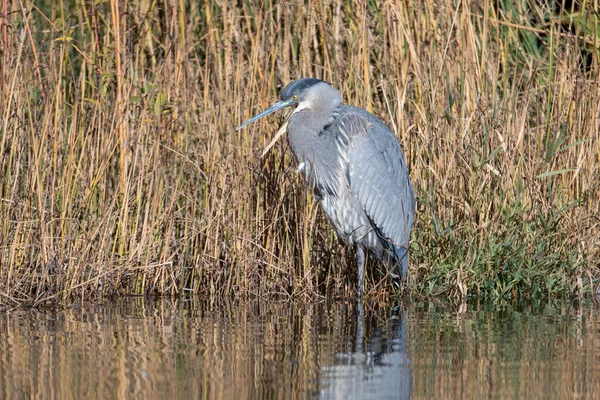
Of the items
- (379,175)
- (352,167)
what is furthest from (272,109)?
(379,175)

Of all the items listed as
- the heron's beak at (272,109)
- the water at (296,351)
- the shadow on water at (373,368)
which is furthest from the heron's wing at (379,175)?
the shadow on water at (373,368)

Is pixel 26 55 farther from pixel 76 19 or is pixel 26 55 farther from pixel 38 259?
pixel 76 19

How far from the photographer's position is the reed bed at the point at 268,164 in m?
4.84

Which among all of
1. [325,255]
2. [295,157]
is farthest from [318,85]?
[325,255]

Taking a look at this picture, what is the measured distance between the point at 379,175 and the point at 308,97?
56 cm

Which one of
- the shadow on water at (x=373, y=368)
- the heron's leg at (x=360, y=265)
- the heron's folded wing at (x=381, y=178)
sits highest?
the heron's folded wing at (x=381, y=178)

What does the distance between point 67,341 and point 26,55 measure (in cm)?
163

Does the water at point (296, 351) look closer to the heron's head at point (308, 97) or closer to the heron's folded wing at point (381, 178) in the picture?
the heron's folded wing at point (381, 178)

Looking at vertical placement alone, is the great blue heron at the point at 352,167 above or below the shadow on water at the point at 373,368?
above

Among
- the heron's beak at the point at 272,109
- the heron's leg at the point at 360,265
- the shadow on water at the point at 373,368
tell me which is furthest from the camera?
the heron's leg at the point at 360,265

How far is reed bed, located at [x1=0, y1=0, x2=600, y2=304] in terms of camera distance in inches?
190

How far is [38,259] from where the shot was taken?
15.3ft

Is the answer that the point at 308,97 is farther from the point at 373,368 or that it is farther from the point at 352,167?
the point at 373,368

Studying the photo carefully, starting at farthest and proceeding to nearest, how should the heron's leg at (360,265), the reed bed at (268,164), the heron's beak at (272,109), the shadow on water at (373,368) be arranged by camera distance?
the heron's leg at (360,265)
the heron's beak at (272,109)
the reed bed at (268,164)
the shadow on water at (373,368)
